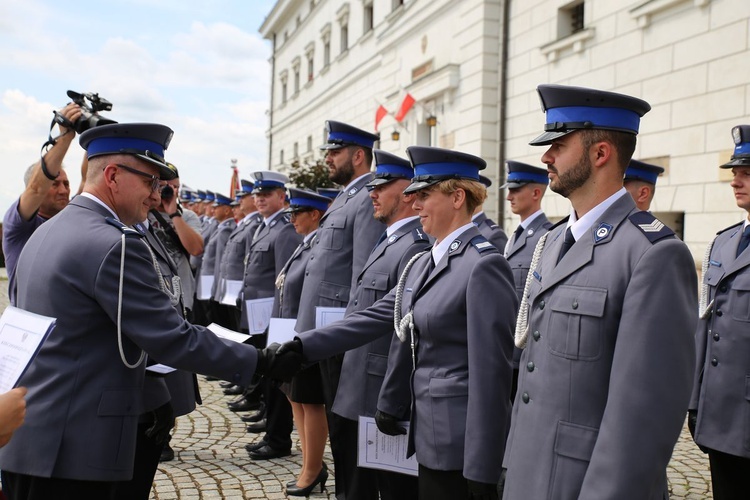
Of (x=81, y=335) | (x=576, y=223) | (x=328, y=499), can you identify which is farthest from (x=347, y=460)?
(x=576, y=223)

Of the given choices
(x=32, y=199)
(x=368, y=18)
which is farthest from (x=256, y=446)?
(x=368, y=18)

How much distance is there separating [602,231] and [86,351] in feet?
5.83

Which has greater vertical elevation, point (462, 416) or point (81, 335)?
point (81, 335)

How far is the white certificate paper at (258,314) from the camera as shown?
18.4 feet

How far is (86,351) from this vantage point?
8.08 ft

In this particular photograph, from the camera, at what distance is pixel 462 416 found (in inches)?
109

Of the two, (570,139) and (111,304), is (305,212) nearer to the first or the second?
(111,304)

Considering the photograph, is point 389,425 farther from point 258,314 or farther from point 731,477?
point 258,314

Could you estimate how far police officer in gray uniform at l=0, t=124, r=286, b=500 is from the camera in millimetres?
2406

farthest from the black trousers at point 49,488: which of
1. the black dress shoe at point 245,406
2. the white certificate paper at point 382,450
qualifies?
the black dress shoe at point 245,406

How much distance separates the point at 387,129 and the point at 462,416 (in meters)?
17.3

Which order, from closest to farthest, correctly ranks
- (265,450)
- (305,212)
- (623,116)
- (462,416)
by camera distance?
(623,116) < (462,416) < (265,450) < (305,212)

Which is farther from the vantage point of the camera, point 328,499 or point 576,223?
point 328,499

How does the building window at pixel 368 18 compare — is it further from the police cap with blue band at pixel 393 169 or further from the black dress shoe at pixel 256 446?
the police cap with blue band at pixel 393 169
